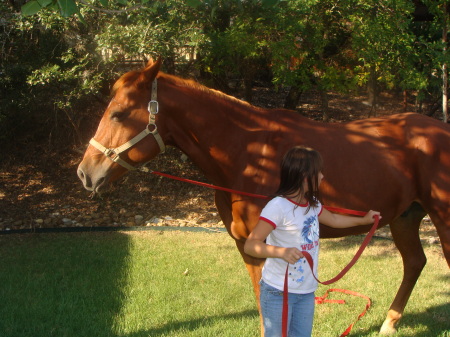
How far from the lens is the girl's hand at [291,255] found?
2.34 m

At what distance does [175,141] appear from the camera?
3471 millimetres

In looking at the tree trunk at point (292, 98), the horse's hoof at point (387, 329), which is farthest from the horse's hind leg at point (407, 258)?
the tree trunk at point (292, 98)

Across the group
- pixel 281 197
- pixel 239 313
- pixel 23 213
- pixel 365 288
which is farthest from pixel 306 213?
pixel 23 213

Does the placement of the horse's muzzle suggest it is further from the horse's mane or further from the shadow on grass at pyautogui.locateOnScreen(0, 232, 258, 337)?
the shadow on grass at pyautogui.locateOnScreen(0, 232, 258, 337)

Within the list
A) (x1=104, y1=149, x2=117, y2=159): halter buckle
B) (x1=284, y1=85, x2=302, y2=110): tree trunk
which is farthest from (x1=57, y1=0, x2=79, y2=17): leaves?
(x1=284, y1=85, x2=302, y2=110): tree trunk

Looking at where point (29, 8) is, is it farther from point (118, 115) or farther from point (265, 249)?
point (265, 249)

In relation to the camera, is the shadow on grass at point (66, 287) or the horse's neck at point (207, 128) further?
the shadow on grass at point (66, 287)

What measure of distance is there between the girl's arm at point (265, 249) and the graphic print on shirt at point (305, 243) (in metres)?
0.24

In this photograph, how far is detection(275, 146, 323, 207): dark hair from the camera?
8.21ft

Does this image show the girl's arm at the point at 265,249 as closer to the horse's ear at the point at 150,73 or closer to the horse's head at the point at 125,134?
the horse's head at the point at 125,134

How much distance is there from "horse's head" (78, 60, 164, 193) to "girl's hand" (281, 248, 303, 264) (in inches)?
57.0

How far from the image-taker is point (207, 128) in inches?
133

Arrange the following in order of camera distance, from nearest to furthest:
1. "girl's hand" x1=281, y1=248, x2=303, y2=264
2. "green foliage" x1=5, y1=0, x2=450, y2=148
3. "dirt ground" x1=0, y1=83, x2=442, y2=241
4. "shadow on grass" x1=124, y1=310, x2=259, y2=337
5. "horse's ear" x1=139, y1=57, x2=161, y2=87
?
"girl's hand" x1=281, y1=248, x2=303, y2=264 < "horse's ear" x1=139, y1=57, x2=161, y2=87 < "shadow on grass" x1=124, y1=310, x2=259, y2=337 < "green foliage" x1=5, y1=0, x2=450, y2=148 < "dirt ground" x1=0, y1=83, x2=442, y2=241

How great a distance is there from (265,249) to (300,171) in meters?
0.47
